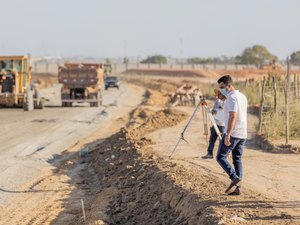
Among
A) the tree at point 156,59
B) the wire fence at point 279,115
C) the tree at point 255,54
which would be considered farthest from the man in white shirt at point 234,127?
the tree at point 156,59

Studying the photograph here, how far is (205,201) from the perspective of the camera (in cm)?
1088

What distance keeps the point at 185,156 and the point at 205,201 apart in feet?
A: 18.9

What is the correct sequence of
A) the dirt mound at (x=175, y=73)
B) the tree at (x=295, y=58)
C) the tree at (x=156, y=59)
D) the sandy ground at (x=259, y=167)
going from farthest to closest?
1. the tree at (x=156, y=59)
2. the dirt mound at (x=175, y=73)
3. the tree at (x=295, y=58)
4. the sandy ground at (x=259, y=167)

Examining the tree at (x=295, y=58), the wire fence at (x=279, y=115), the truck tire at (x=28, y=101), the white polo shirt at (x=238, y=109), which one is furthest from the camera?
the truck tire at (x=28, y=101)

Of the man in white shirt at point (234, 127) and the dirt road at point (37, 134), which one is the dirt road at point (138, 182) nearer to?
the dirt road at point (37, 134)

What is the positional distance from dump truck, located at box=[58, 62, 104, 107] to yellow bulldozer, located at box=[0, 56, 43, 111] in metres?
2.31

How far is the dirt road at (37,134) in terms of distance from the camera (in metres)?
17.7

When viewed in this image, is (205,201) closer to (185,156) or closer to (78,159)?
(185,156)

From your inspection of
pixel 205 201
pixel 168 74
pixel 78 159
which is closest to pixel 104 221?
pixel 205 201

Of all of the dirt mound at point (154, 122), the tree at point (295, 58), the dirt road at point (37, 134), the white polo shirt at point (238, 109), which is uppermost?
the tree at point (295, 58)

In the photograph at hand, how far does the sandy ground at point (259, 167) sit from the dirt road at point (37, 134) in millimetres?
3434

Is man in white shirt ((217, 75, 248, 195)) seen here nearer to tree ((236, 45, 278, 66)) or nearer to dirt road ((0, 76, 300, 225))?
dirt road ((0, 76, 300, 225))

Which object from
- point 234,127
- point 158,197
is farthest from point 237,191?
point 158,197

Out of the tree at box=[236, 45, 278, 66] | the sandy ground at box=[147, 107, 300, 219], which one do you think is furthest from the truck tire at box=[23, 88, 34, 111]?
the tree at box=[236, 45, 278, 66]
